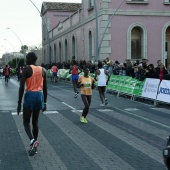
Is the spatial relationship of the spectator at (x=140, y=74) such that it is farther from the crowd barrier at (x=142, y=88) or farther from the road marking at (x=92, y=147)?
the road marking at (x=92, y=147)

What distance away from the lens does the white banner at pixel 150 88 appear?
16.8 meters

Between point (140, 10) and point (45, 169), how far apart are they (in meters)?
27.7

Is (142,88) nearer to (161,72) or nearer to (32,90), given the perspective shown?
(161,72)

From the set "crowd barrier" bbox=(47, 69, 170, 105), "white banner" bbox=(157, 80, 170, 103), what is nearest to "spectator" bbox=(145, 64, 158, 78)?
"crowd barrier" bbox=(47, 69, 170, 105)

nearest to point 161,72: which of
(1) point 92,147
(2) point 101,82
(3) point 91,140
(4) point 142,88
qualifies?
(4) point 142,88

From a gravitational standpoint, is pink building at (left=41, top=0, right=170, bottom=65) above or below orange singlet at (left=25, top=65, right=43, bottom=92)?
above

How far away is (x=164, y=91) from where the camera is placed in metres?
16.0

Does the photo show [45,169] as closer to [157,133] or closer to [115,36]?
[157,133]

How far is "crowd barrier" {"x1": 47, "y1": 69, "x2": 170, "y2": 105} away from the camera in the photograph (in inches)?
632

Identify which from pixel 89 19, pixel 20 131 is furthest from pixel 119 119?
pixel 89 19

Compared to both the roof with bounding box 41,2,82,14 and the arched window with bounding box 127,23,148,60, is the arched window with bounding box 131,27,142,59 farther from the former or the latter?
the roof with bounding box 41,2,82,14

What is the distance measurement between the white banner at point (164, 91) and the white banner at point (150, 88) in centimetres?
36

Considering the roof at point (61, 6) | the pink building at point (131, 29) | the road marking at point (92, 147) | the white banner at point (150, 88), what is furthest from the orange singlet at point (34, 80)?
the roof at point (61, 6)

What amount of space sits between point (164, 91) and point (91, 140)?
299 inches
